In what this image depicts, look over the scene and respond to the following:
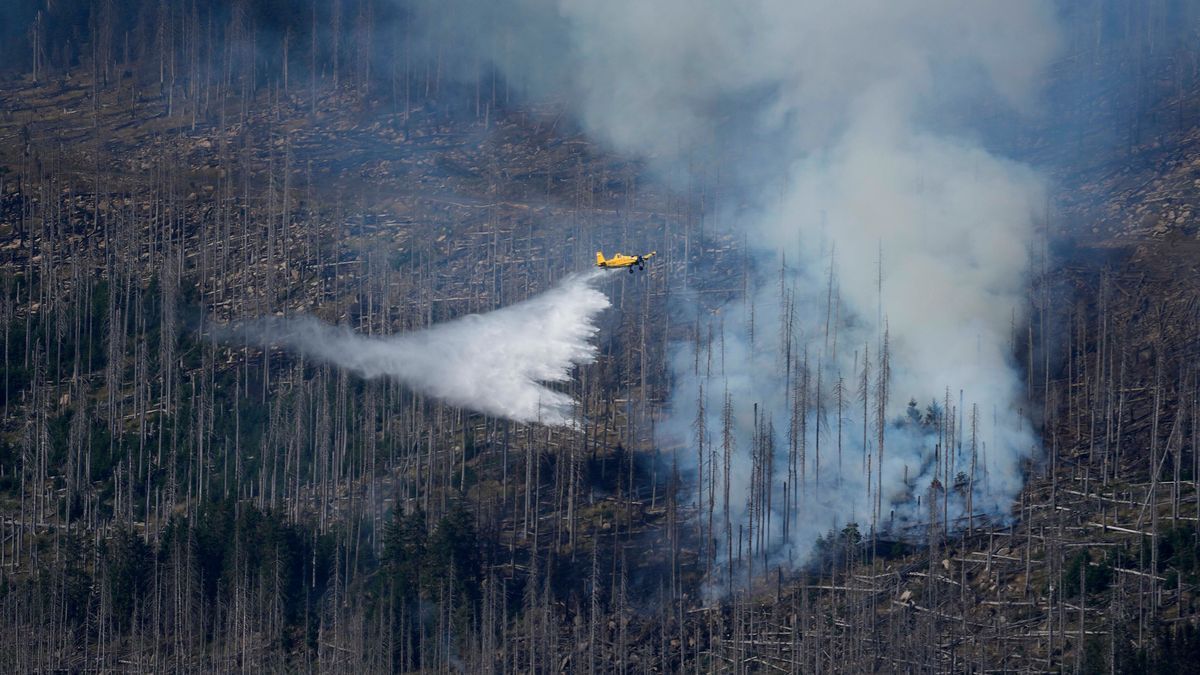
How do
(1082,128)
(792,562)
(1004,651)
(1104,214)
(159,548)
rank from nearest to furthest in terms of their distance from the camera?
(1004,651)
(792,562)
(159,548)
(1104,214)
(1082,128)

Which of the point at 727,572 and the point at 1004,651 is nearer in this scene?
the point at 1004,651

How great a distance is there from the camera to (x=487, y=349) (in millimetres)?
173250

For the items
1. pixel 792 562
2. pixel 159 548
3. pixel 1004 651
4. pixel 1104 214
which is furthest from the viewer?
pixel 1104 214

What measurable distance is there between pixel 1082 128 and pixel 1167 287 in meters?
28.5

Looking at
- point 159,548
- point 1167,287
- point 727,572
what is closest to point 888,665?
point 727,572

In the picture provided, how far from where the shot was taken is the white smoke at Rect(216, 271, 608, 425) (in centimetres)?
16850

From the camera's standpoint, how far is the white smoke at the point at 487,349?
168 m

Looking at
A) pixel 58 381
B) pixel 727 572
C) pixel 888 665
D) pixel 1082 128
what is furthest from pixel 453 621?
pixel 1082 128

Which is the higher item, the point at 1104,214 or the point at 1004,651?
the point at 1104,214

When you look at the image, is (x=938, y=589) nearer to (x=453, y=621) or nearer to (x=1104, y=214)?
(x=453, y=621)

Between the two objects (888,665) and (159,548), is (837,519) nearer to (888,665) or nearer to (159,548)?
(888,665)

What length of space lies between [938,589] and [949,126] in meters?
62.3

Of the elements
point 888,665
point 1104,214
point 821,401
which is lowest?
point 888,665

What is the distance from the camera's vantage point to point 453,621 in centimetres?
15150
